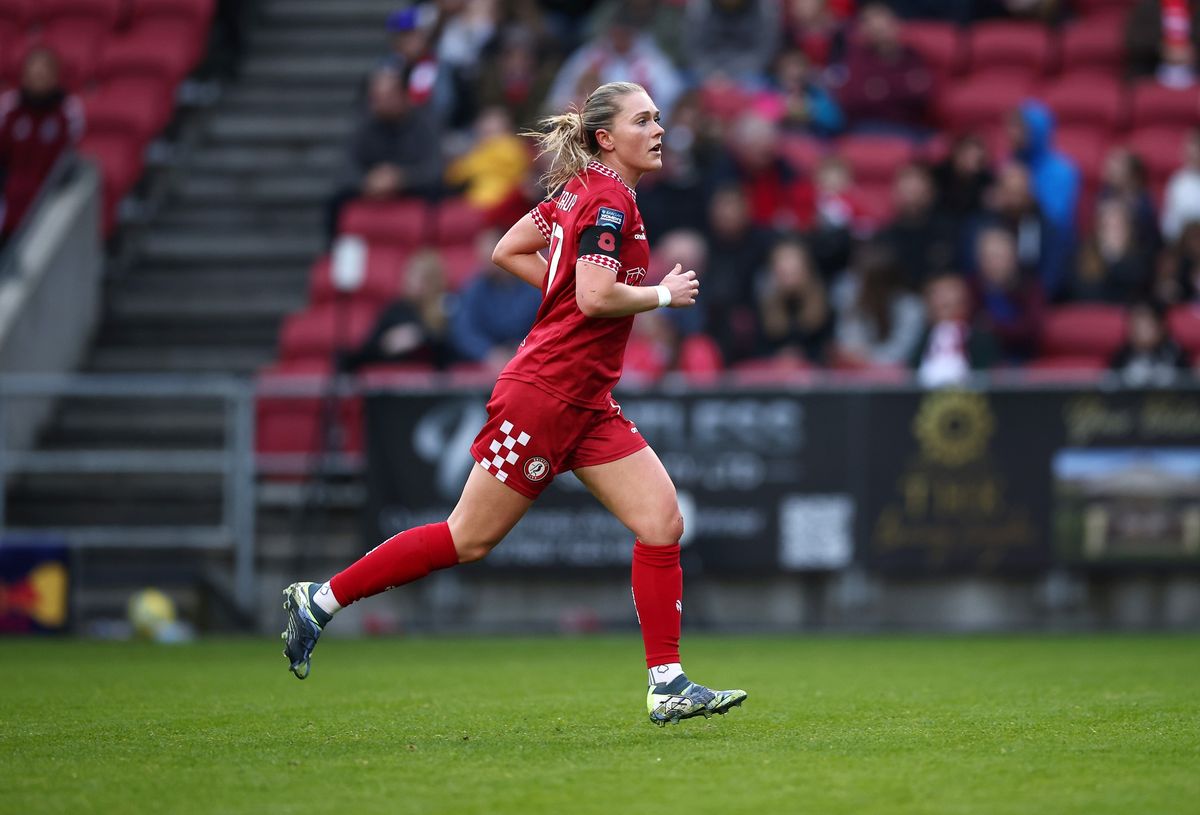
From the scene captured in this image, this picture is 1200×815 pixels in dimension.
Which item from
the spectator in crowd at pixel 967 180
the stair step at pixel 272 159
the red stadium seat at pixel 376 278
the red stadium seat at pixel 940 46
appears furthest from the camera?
the stair step at pixel 272 159

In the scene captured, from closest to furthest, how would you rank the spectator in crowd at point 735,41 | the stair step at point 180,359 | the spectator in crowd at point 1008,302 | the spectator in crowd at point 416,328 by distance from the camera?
the spectator in crowd at point 1008,302
the spectator in crowd at point 416,328
the stair step at point 180,359
the spectator in crowd at point 735,41

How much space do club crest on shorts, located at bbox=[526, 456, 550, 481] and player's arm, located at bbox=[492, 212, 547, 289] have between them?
0.70m

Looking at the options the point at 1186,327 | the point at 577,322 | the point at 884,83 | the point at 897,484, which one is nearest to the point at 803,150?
the point at 884,83

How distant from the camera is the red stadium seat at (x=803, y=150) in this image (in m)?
15.8

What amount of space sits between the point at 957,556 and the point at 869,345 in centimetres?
198

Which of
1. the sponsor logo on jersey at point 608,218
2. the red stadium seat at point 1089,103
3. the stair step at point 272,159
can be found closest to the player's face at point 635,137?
the sponsor logo on jersey at point 608,218

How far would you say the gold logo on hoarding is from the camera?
42.5 feet

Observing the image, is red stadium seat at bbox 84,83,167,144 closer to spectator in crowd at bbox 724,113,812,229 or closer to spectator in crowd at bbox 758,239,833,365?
spectator in crowd at bbox 724,113,812,229

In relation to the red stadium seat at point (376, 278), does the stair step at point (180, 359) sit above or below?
below

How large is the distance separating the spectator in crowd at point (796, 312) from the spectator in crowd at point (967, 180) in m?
1.44

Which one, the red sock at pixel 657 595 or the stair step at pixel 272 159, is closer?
the red sock at pixel 657 595

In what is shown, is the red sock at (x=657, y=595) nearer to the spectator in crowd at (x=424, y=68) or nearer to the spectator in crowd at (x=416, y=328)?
the spectator in crowd at (x=416, y=328)

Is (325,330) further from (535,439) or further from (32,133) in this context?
(535,439)

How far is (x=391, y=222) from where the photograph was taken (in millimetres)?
16031
